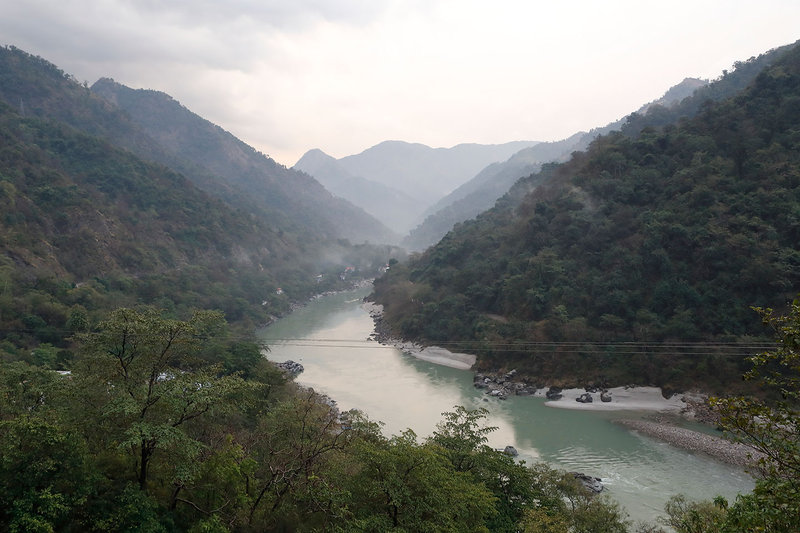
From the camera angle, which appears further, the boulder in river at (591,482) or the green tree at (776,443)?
the boulder in river at (591,482)

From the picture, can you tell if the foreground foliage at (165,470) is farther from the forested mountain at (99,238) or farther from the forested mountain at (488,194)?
the forested mountain at (488,194)

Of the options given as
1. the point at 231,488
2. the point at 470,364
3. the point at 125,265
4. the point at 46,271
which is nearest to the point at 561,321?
the point at 470,364

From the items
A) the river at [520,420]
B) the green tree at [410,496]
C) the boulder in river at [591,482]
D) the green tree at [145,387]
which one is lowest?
the river at [520,420]

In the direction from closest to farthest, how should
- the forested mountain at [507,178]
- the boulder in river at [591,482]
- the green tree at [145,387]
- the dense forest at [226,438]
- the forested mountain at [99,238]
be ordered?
the dense forest at [226,438] < the green tree at [145,387] < the boulder in river at [591,482] < the forested mountain at [99,238] < the forested mountain at [507,178]

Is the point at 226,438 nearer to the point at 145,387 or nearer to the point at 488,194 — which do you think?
the point at 145,387

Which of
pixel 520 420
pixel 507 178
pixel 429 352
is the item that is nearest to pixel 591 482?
pixel 520 420

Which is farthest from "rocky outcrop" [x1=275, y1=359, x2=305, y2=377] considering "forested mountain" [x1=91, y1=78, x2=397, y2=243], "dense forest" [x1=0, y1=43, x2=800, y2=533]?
"forested mountain" [x1=91, y1=78, x2=397, y2=243]

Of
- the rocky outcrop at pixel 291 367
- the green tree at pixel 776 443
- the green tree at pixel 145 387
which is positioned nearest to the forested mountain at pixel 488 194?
the rocky outcrop at pixel 291 367
